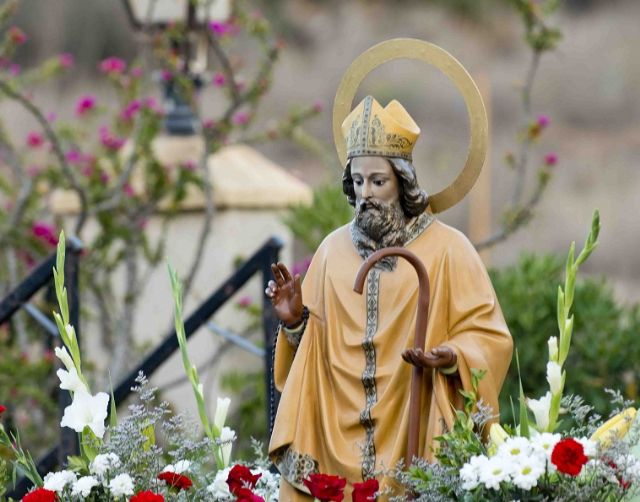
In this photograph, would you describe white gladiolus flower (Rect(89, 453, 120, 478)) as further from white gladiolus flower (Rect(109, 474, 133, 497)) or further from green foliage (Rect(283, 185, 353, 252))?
green foliage (Rect(283, 185, 353, 252))

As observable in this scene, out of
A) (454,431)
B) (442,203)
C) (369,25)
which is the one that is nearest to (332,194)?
(442,203)

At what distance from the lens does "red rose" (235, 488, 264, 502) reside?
4551 millimetres

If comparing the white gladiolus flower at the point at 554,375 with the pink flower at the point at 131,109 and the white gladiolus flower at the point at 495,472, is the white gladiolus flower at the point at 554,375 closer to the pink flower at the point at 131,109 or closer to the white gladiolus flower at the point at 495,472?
the white gladiolus flower at the point at 495,472

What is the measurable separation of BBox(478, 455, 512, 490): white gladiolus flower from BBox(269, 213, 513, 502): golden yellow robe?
43 cm

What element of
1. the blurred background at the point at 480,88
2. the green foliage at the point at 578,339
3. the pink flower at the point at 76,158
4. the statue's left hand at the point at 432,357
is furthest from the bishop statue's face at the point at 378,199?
the blurred background at the point at 480,88

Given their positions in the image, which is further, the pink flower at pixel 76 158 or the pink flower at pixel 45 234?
the pink flower at pixel 76 158

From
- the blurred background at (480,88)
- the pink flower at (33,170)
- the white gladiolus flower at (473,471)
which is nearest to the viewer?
the white gladiolus flower at (473,471)

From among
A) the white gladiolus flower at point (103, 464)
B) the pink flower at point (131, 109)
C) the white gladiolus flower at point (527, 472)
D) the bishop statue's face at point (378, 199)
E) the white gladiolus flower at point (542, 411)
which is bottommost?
the white gladiolus flower at point (527, 472)

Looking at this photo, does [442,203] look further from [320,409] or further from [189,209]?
[189,209]

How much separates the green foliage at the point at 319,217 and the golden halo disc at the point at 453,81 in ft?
12.1

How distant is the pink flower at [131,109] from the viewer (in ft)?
29.0

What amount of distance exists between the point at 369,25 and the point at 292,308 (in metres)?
19.2

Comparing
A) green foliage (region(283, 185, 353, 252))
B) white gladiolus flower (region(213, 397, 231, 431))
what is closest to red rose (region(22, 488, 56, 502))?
white gladiolus flower (region(213, 397, 231, 431))

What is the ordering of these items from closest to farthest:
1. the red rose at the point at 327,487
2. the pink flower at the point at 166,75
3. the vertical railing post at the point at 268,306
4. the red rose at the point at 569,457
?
the red rose at the point at 569,457 → the red rose at the point at 327,487 → the vertical railing post at the point at 268,306 → the pink flower at the point at 166,75
